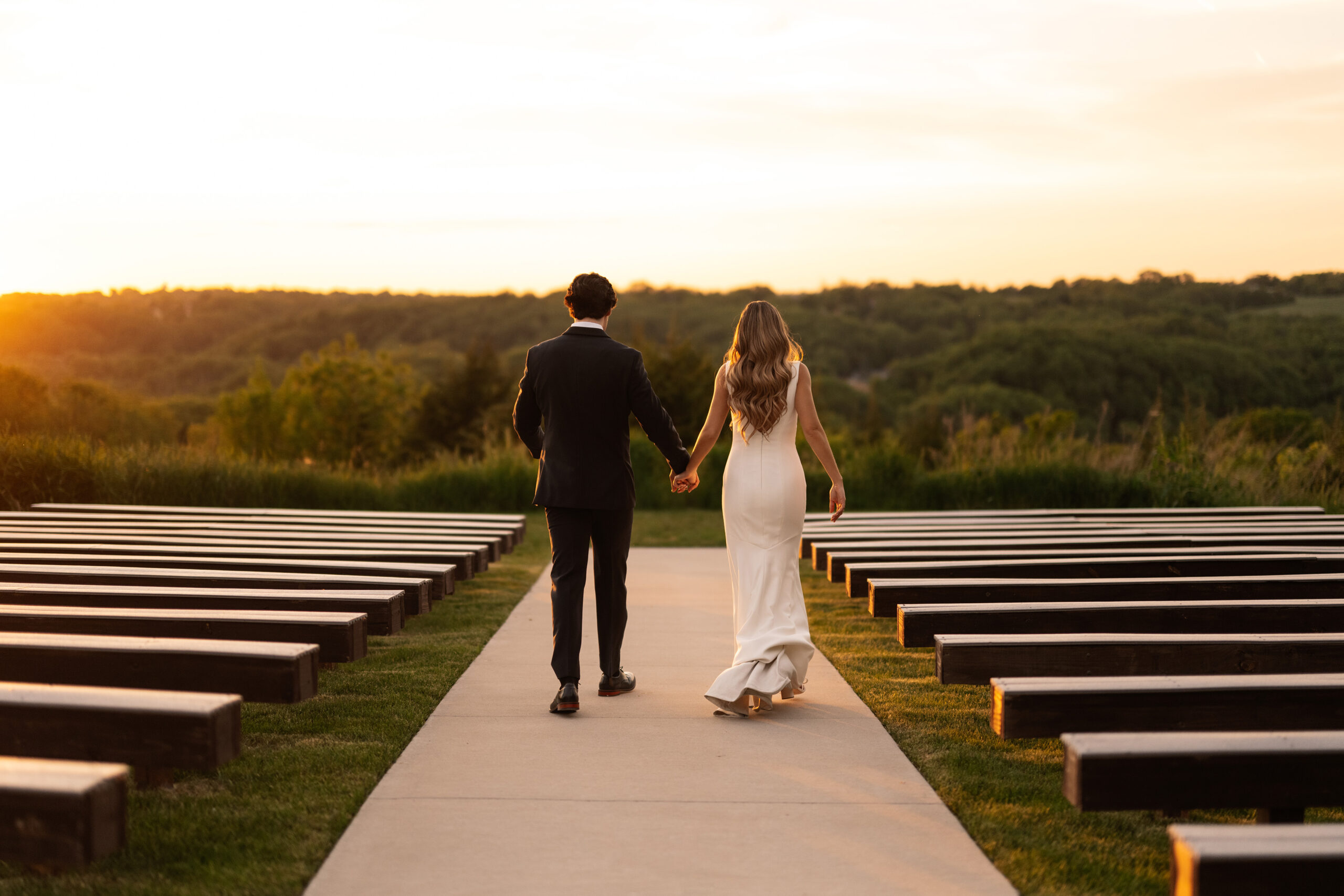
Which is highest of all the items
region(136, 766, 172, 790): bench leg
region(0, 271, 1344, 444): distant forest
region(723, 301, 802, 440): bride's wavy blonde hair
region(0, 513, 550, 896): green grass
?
region(0, 271, 1344, 444): distant forest

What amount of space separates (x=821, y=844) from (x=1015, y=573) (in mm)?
3270

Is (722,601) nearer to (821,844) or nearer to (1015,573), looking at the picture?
(1015,573)

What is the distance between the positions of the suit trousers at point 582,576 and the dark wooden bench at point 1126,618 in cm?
139

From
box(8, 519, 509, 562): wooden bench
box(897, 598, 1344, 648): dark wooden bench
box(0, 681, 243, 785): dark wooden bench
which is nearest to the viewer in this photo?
box(0, 681, 243, 785): dark wooden bench

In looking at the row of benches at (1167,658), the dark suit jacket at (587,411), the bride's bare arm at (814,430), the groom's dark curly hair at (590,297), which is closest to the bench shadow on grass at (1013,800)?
the row of benches at (1167,658)

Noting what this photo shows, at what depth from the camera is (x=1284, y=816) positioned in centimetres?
313

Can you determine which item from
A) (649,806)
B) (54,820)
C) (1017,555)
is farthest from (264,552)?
(1017,555)

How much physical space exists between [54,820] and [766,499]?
10.8 ft

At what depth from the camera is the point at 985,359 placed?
8206 cm

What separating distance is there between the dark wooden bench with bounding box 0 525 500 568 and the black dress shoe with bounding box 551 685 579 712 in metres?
2.41

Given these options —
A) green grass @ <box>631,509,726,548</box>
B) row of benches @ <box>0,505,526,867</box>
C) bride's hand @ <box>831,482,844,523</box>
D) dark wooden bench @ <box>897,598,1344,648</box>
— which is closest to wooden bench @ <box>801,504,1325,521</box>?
green grass @ <box>631,509,726,548</box>

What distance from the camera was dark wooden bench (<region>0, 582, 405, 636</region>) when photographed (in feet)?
16.9

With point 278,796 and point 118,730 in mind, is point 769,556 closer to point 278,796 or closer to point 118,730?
point 278,796

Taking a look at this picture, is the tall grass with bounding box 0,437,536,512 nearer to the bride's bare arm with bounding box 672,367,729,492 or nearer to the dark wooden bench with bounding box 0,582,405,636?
the dark wooden bench with bounding box 0,582,405,636
